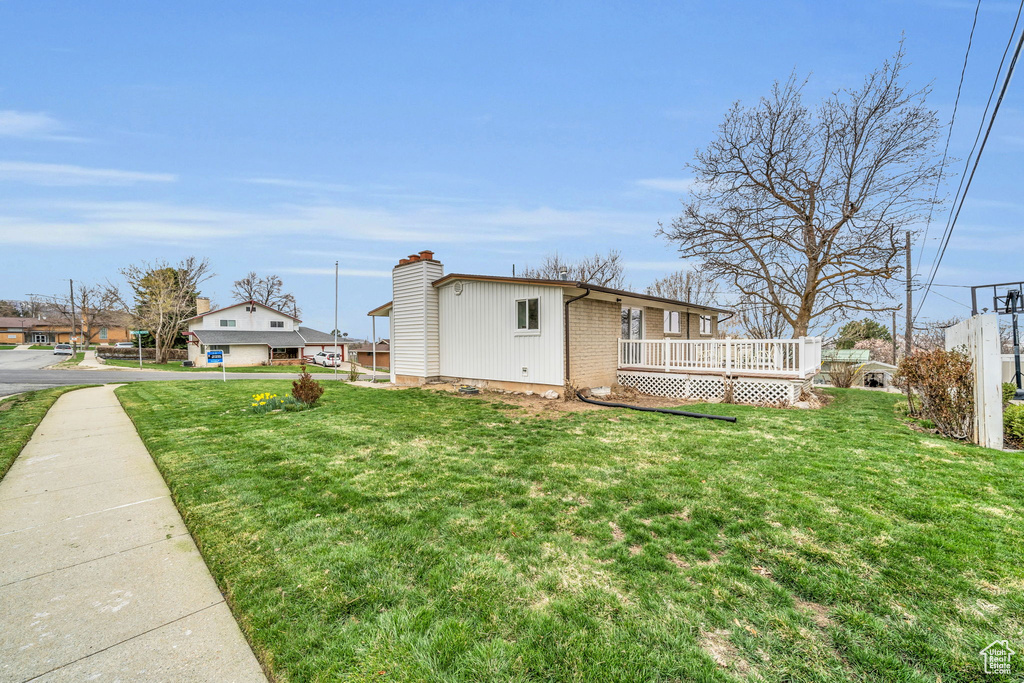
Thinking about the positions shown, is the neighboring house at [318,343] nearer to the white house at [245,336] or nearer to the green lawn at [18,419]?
the white house at [245,336]

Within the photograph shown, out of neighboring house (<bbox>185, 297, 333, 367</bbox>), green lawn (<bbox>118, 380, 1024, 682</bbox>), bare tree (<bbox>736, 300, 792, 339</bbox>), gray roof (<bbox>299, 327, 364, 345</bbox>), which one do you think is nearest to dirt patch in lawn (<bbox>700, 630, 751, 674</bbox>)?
green lawn (<bbox>118, 380, 1024, 682</bbox>)

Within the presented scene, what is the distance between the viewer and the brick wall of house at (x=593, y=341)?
11.7m

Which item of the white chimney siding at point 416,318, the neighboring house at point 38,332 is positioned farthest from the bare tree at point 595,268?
the neighboring house at point 38,332

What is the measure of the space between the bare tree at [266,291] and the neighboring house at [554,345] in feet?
144

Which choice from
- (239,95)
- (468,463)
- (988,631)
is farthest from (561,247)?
(988,631)

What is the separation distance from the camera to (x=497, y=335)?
12492 millimetres

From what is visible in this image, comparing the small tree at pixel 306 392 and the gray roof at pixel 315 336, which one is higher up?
the gray roof at pixel 315 336

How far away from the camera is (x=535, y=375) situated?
11.6 m

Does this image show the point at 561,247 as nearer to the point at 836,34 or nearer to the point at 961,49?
the point at 836,34

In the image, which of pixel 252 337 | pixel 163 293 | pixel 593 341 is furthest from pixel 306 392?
pixel 163 293

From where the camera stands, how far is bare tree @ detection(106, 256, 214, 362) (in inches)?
1487

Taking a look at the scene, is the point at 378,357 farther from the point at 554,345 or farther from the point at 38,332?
the point at 38,332

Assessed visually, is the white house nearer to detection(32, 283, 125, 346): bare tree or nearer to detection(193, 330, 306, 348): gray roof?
detection(193, 330, 306, 348): gray roof

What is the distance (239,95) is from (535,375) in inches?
618
